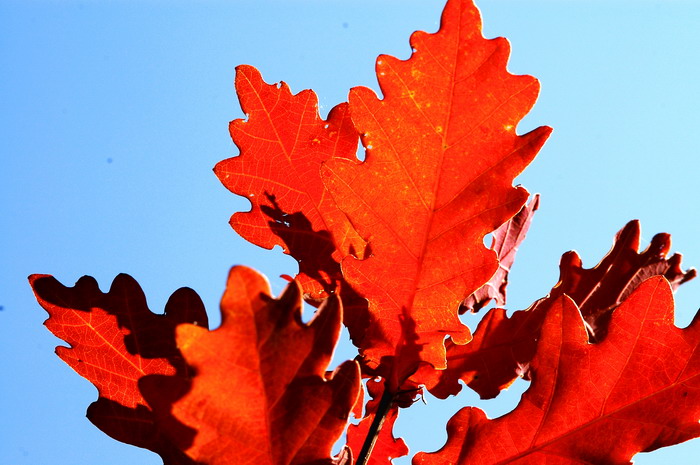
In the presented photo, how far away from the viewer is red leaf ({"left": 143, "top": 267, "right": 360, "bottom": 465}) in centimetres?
78

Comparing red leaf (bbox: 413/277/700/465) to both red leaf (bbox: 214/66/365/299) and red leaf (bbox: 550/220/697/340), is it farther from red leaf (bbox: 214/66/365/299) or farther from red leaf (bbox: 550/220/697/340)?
red leaf (bbox: 214/66/365/299)

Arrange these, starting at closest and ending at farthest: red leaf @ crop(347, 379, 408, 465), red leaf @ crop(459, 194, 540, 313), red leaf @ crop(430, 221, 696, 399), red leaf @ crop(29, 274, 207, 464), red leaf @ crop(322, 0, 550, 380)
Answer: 1. red leaf @ crop(322, 0, 550, 380)
2. red leaf @ crop(29, 274, 207, 464)
3. red leaf @ crop(430, 221, 696, 399)
4. red leaf @ crop(347, 379, 408, 465)
5. red leaf @ crop(459, 194, 540, 313)

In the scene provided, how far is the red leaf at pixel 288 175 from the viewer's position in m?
1.29

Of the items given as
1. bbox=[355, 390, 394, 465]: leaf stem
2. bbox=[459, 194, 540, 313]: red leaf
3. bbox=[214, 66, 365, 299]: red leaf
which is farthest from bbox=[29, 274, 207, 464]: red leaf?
bbox=[459, 194, 540, 313]: red leaf

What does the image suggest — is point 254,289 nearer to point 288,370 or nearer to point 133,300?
point 288,370

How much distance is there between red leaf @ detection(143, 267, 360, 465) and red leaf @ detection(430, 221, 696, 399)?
35 cm

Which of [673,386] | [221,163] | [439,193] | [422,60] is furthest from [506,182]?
[221,163]

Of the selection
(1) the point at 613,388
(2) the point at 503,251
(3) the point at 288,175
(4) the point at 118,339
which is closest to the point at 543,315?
(1) the point at 613,388

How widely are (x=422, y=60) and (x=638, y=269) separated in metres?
0.74

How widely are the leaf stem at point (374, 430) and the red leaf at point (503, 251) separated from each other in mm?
461

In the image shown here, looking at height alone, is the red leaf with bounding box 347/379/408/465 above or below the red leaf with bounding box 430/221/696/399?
below

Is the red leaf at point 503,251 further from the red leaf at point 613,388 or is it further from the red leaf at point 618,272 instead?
the red leaf at point 613,388

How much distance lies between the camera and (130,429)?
1140 millimetres

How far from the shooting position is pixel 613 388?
3.39ft
